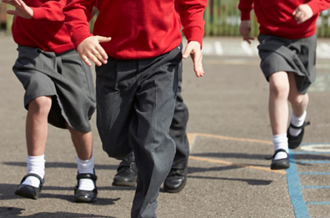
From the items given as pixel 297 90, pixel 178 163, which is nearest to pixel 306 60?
pixel 297 90

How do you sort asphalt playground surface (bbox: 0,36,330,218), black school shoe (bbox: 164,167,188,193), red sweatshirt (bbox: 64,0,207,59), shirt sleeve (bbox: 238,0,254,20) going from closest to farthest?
red sweatshirt (bbox: 64,0,207,59) → asphalt playground surface (bbox: 0,36,330,218) → black school shoe (bbox: 164,167,188,193) → shirt sleeve (bbox: 238,0,254,20)

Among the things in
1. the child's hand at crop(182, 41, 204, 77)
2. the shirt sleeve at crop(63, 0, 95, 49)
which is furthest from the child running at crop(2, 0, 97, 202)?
the child's hand at crop(182, 41, 204, 77)

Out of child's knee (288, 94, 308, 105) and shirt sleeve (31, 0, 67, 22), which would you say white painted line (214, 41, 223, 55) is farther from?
shirt sleeve (31, 0, 67, 22)

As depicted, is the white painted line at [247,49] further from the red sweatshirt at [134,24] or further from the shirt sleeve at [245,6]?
the red sweatshirt at [134,24]

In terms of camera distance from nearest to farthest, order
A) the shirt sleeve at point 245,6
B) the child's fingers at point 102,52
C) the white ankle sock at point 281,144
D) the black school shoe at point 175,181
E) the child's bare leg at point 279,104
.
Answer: the child's fingers at point 102,52, the black school shoe at point 175,181, the white ankle sock at point 281,144, the child's bare leg at point 279,104, the shirt sleeve at point 245,6

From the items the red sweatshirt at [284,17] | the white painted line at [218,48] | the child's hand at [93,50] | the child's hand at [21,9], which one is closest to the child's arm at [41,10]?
the child's hand at [21,9]

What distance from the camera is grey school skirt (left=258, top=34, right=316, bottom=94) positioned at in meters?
5.34

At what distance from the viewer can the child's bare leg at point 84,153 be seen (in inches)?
188

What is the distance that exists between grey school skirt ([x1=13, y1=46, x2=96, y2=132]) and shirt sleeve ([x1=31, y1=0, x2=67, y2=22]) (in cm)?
26

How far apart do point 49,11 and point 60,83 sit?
480 mm

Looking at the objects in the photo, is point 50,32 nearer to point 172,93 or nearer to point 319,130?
point 172,93

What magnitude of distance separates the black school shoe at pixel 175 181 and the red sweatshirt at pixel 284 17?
1.32 meters

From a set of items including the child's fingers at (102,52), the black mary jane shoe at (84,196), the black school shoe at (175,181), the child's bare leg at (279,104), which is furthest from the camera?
the child's bare leg at (279,104)

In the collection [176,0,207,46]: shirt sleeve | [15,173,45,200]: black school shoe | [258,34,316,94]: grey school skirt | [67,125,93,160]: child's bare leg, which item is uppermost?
[176,0,207,46]: shirt sleeve
